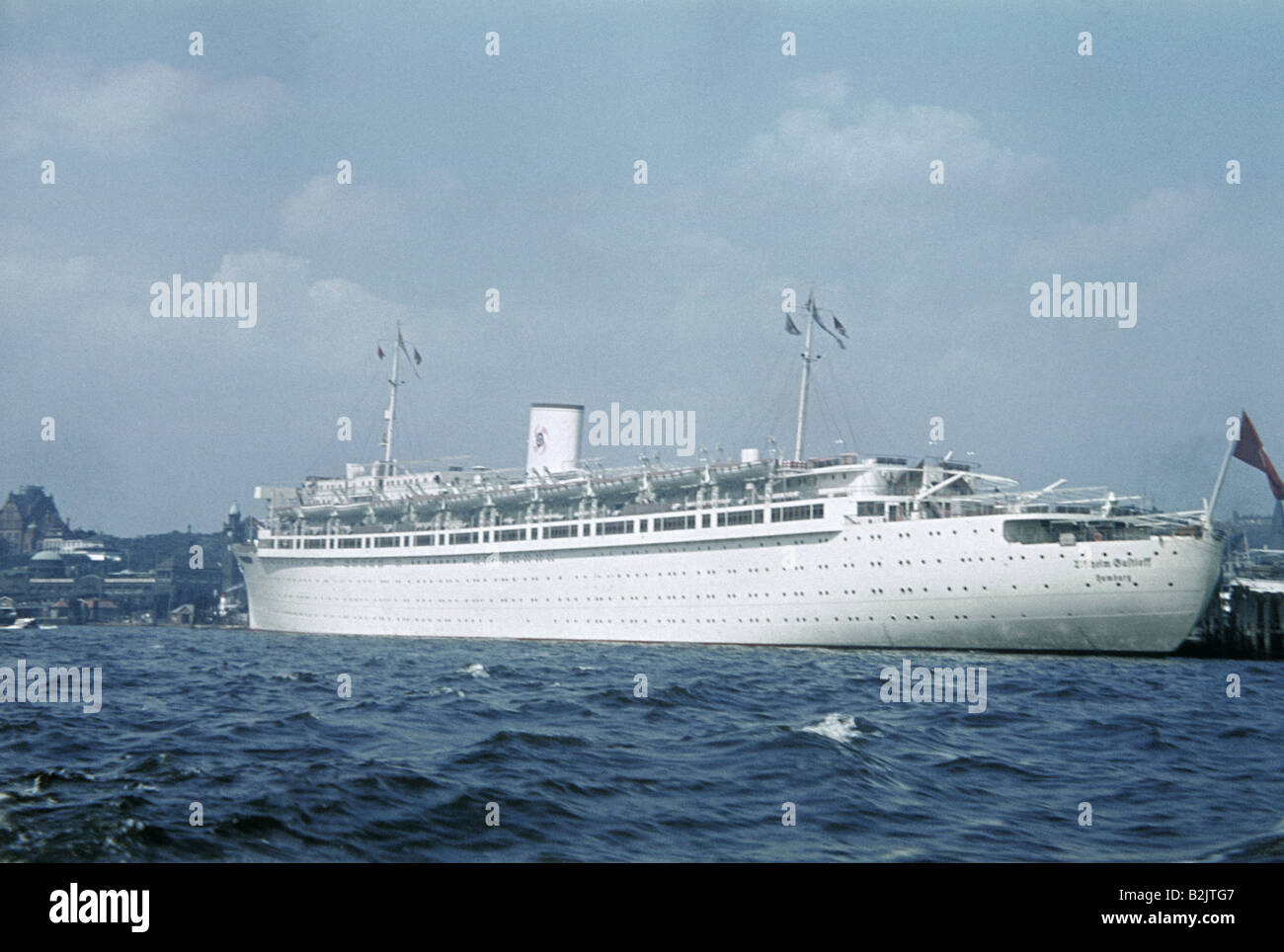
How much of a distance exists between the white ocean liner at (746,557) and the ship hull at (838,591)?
84 mm

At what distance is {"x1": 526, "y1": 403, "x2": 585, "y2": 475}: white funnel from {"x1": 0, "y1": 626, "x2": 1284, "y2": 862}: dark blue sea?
44645 mm

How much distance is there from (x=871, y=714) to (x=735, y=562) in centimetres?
3046

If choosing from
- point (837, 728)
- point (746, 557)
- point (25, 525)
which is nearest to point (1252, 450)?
point (746, 557)

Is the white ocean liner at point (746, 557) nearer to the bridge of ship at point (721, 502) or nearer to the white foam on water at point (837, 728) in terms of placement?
the bridge of ship at point (721, 502)

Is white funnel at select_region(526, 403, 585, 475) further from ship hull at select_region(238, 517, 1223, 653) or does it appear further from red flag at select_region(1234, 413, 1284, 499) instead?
red flag at select_region(1234, 413, 1284, 499)

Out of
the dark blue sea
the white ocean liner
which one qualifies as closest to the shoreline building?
the white ocean liner

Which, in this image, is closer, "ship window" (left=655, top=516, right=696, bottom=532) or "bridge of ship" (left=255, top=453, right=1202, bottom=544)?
"bridge of ship" (left=255, top=453, right=1202, bottom=544)

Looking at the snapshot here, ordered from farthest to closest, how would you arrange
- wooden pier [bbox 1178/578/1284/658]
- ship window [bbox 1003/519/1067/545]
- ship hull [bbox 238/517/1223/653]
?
wooden pier [bbox 1178/578/1284/658]
ship window [bbox 1003/519/1067/545]
ship hull [bbox 238/517/1223/653]

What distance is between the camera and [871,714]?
71.4 feet

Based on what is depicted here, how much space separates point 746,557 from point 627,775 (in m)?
38.3

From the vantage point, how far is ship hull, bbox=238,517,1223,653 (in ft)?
139

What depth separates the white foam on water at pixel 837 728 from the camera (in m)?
17.7

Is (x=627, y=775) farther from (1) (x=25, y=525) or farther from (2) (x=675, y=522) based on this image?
(1) (x=25, y=525)

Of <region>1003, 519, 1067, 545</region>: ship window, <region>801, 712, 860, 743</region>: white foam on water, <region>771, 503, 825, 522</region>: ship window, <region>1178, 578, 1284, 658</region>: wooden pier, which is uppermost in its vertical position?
<region>771, 503, 825, 522</region>: ship window
